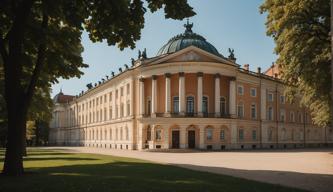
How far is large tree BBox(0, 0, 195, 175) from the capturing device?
43.7ft

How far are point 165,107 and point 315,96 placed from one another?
3090cm

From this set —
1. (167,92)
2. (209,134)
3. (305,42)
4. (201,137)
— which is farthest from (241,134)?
(305,42)

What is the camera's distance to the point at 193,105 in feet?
192

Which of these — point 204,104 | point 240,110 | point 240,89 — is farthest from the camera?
point 240,110

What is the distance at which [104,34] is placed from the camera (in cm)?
1473

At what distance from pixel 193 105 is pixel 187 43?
10.5 meters

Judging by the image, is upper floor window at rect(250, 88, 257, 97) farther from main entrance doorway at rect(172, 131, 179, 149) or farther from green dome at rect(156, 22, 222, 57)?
main entrance doorway at rect(172, 131, 179, 149)

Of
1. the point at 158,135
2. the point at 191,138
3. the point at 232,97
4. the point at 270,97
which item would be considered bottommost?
the point at 191,138

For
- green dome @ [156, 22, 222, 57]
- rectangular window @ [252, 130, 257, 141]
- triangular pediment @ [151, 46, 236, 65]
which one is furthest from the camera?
rectangular window @ [252, 130, 257, 141]

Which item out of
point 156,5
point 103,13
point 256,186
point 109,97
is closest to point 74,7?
point 103,13

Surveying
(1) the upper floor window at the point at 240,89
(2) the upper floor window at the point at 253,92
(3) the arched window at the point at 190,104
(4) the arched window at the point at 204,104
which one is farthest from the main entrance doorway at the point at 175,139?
(2) the upper floor window at the point at 253,92

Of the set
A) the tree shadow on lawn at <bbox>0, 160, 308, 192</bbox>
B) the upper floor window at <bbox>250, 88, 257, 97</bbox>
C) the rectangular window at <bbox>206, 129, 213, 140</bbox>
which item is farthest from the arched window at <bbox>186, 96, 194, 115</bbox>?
the tree shadow on lawn at <bbox>0, 160, 308, 192</bbox>

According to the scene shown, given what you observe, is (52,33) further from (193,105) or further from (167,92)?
(193,105)

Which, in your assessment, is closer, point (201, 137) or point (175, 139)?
point (201, 137)
